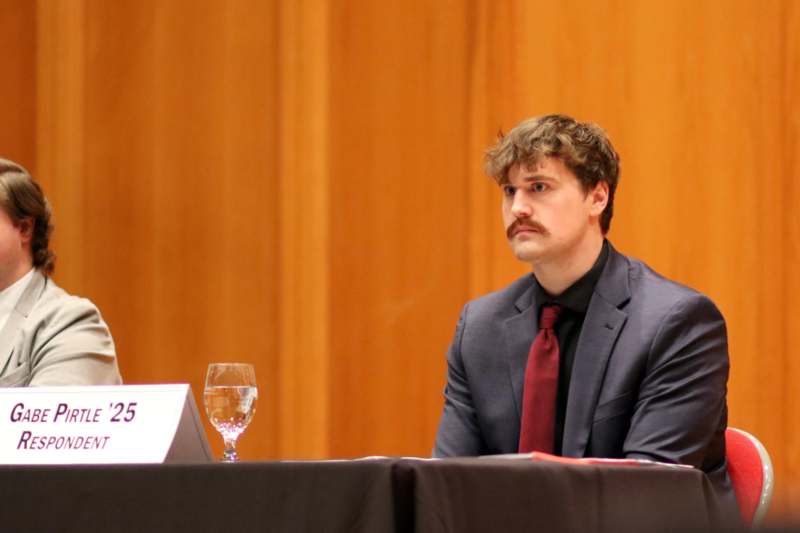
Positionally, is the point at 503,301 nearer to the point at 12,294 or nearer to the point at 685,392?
the point at 685,392

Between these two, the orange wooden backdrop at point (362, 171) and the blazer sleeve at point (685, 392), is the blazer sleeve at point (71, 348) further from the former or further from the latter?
the orange wooden backdrop at point (362, 171)

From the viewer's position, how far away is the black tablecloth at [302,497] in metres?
1.26

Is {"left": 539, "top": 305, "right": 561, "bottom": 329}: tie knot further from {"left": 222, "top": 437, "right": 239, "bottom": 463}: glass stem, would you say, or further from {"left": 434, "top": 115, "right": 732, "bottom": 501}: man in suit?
{"left": 222, "top": 437, "right": 239, "bottom": 463}: glass stem

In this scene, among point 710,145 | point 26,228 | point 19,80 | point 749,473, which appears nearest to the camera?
point 749,473

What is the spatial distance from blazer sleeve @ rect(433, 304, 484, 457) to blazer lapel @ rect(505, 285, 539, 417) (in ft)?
0.48

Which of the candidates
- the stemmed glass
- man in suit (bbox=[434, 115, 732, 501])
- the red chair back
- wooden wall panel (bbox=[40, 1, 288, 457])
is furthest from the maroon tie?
wooden wall panel (bbox=[40, 1, 288, 457])

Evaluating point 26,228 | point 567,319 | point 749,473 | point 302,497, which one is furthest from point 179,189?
point 302,497

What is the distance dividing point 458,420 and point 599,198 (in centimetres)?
62

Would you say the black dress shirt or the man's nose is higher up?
the man's nose

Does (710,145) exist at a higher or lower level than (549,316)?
higher

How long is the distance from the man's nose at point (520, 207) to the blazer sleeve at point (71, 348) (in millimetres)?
1027

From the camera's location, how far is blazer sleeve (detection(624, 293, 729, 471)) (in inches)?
90.7

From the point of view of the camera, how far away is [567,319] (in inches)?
104

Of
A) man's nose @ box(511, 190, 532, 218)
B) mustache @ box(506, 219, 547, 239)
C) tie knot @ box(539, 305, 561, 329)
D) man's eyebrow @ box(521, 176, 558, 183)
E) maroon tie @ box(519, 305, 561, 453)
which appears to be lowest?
maroon tie @ box(519, 305, 561, 453)
